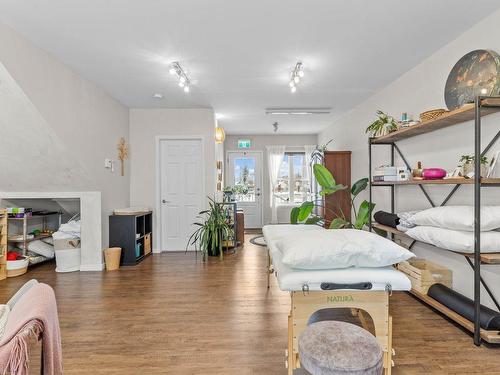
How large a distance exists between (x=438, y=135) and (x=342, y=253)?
1944 millimetres

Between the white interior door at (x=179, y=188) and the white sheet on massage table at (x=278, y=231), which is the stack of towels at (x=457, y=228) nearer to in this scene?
the white sheet on massage table at (x=278, y=231)

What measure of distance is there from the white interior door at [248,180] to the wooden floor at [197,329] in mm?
3707

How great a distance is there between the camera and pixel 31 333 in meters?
1.03

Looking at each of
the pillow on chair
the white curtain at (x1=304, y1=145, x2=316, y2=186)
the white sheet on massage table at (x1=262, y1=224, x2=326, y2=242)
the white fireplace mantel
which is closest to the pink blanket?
the pillow on chair

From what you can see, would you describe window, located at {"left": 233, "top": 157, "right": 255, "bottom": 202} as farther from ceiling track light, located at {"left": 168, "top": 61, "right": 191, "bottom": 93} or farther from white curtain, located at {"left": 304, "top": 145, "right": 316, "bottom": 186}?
ceiling track light, located at {"left": 168, "top": 61, "right": 191, "bottom": 93}

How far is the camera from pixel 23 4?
6.45 ft

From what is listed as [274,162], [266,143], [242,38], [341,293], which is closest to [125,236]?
[242,38]

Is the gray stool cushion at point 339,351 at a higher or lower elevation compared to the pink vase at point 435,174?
lower

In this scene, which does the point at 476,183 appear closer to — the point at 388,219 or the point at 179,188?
the point at 388,219

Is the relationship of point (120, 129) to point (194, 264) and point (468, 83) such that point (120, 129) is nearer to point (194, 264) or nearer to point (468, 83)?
point (194, 264)

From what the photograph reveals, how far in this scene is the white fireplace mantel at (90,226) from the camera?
12.1ft

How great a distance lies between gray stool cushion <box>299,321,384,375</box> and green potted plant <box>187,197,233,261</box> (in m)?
3.10

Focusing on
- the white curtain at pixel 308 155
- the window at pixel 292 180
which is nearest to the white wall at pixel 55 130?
the window at pixel 292 180

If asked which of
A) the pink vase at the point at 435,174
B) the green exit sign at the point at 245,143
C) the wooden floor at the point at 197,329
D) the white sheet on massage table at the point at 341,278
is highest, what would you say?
the green exit sign at the point at 245,143
